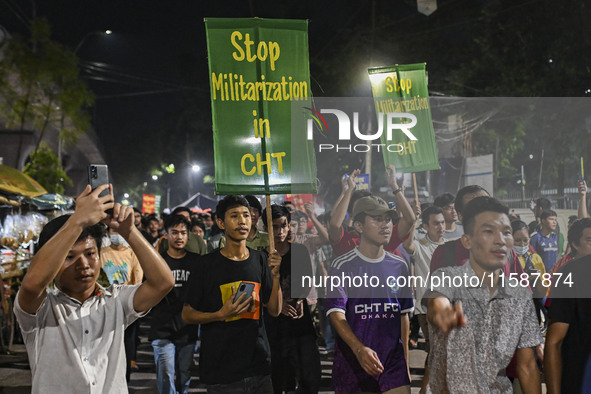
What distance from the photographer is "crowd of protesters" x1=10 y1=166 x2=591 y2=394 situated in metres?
3.07

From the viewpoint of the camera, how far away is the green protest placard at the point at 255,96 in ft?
16.9

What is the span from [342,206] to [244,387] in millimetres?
1425

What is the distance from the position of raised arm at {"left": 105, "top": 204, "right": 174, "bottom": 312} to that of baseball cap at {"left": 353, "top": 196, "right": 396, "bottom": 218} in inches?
61.5

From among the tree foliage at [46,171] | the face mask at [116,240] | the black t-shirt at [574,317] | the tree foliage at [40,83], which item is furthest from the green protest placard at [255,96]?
the tree foliage at [46,171]

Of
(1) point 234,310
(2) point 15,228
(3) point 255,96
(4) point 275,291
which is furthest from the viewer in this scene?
(2) point 15,228

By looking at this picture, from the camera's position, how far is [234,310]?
4586 mm

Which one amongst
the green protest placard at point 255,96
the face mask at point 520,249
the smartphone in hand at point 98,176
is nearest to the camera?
the smartphone in hand at point 98,176

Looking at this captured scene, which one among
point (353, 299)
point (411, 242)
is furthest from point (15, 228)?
point (411, 242)

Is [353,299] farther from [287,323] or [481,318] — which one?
[287,323]

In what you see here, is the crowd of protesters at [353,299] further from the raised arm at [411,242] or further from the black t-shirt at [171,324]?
the black t-shirt at [171,324]

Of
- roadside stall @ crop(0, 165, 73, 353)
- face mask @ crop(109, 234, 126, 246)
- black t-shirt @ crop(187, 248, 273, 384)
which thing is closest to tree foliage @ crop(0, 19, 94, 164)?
roadside stall @ crop(0, 165, 73, 353)

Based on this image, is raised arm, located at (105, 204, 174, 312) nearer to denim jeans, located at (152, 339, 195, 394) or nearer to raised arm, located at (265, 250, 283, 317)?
raised arm, located at (265, 250, 283, 317)

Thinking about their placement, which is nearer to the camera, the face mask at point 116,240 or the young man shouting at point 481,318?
the young man shouting at point 481,318

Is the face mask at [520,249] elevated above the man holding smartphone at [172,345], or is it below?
above
